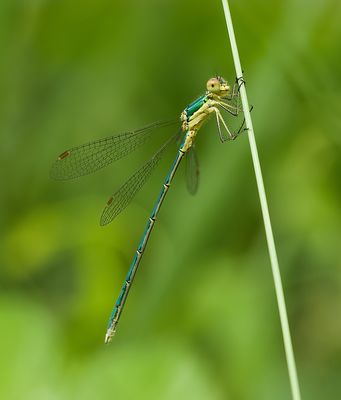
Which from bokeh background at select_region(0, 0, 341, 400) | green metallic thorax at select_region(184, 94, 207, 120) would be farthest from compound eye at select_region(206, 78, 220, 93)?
bokeh background at select_region(0, 0, 341, 400)

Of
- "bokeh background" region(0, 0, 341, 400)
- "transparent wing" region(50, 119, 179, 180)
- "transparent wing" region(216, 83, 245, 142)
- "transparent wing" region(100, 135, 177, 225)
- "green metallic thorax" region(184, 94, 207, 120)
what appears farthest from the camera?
"transparent wing" region(50, 119, 179, 180)

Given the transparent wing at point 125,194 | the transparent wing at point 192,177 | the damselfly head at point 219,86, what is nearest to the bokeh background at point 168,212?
the transparent wing at point 192,177

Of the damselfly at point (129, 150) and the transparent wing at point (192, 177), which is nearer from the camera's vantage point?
the damselfly at point (129, 150)

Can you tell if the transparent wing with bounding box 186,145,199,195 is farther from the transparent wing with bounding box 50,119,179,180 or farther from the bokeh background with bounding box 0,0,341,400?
the transparent wing with bounding box 50,119,179,180

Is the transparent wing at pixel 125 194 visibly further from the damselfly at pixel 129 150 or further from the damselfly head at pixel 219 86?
the damselfly head at pixel 219 86

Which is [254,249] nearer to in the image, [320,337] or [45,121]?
[320,337]

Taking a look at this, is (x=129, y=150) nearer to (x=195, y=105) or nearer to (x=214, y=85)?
(x=195, y=105)

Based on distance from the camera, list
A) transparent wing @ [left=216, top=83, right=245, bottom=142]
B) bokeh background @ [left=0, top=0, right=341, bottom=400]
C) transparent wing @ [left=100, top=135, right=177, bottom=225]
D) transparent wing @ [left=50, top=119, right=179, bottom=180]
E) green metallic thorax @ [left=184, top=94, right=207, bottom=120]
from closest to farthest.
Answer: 1. transparent wing @ [left=216, top=83, right=245, bottom=142]
2. bokeh background @ [left=0, top=0, right=341, bottom=400]
3. green metallic thorax @ [left=184, top=94, right=207, bottom=120]
4. transparent wing @ [left=100, top=135, right=177, bottom=225]
5. transparent wing @ [left=50, top=119, right=179, bottom=180]

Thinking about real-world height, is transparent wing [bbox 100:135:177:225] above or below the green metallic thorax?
below
